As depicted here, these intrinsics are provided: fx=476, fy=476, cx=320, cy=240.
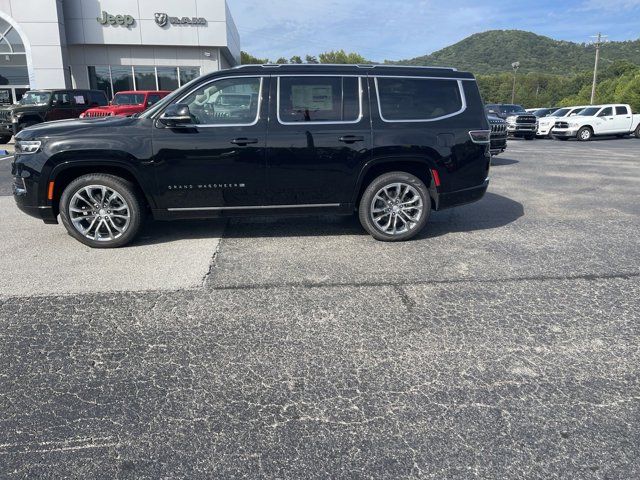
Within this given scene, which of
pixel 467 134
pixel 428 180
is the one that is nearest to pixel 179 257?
pixel 428 180

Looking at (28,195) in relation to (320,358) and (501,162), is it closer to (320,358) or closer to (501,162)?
(320,358)

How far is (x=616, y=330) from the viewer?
3557 mm

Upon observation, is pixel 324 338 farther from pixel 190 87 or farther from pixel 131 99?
pixel 131 99

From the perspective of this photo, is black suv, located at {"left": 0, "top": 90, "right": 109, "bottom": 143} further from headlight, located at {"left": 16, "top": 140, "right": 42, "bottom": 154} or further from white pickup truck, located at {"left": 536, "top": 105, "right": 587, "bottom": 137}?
white pickup truck, located at {"left": 536, "top": 105, "right": 587, "bottom": 137}

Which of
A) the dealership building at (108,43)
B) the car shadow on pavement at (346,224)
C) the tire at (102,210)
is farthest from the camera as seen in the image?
the dealership building at (108,43)

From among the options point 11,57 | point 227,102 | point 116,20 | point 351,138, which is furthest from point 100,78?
point 351,138

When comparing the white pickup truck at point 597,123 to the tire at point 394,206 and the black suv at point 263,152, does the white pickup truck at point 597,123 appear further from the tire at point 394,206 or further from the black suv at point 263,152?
the tire at point 394,206

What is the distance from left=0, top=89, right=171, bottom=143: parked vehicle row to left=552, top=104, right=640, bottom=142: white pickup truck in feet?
63.6

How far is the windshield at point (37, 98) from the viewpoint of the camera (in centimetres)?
1698

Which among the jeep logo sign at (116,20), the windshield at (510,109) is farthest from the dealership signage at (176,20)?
the windshield at (510,109)

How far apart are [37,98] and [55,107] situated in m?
0.66

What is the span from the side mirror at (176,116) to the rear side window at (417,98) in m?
2.17

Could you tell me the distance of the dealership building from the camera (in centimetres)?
2641

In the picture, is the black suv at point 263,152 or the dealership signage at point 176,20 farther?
the dealership signage at point 176,20
